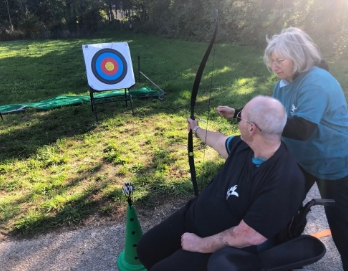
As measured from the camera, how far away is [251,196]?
128 centimetres

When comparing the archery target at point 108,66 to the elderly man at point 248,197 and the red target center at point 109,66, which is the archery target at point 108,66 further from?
the elderly man at point 248,197

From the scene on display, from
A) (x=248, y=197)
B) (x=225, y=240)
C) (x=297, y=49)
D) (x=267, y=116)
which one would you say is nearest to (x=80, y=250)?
(x=225, y=240)

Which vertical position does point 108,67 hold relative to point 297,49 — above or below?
below

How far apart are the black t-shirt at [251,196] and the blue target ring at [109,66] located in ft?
11.4

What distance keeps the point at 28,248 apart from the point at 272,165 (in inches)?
64.7

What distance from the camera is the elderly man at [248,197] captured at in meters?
1.21

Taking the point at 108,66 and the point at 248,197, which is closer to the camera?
the point at 248,197

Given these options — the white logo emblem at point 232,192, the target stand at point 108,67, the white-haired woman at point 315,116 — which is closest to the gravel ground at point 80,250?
the white-haired woman at point 315,116

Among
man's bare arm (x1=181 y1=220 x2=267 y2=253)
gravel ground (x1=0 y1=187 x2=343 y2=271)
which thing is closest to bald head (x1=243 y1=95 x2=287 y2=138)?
man's bare arm (x1=181 y1=220 x2=267 y2=253)

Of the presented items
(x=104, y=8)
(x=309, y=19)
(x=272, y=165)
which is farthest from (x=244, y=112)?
(x=104, y=8)

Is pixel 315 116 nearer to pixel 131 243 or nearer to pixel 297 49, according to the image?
pixel 297 49

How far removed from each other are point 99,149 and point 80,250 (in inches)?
63.5

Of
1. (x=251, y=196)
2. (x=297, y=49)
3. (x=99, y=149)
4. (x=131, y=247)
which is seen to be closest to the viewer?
(x=251, y=196)

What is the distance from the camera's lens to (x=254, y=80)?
588cm
